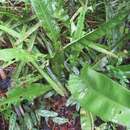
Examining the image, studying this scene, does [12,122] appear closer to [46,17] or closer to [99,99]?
[46,17]

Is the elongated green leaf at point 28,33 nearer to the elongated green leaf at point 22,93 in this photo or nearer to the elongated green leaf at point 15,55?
the elongated green leaf at point 15,55

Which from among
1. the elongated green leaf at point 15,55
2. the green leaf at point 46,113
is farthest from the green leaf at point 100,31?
the green leaf at point 46,113

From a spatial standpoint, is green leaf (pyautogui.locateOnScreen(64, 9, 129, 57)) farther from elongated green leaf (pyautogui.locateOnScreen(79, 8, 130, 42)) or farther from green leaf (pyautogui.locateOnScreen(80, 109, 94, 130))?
green leaf (pyautogui.locateOnScreen(80, 109, 94, 130))

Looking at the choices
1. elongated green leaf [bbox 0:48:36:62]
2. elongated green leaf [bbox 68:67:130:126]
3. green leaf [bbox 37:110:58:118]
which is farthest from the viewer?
green leaf [bbox 37:110:58:118]

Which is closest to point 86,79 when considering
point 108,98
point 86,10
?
point 108,98

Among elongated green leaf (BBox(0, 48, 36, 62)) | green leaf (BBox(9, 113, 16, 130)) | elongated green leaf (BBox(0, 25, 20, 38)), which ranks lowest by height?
green leaf (BBox(9, 113, 16, 130))

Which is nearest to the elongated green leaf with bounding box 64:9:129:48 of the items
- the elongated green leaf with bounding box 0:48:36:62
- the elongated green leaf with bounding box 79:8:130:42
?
the elongated green leaf with bounding box 79:8:130:42

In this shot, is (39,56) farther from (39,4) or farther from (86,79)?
(86,79)
